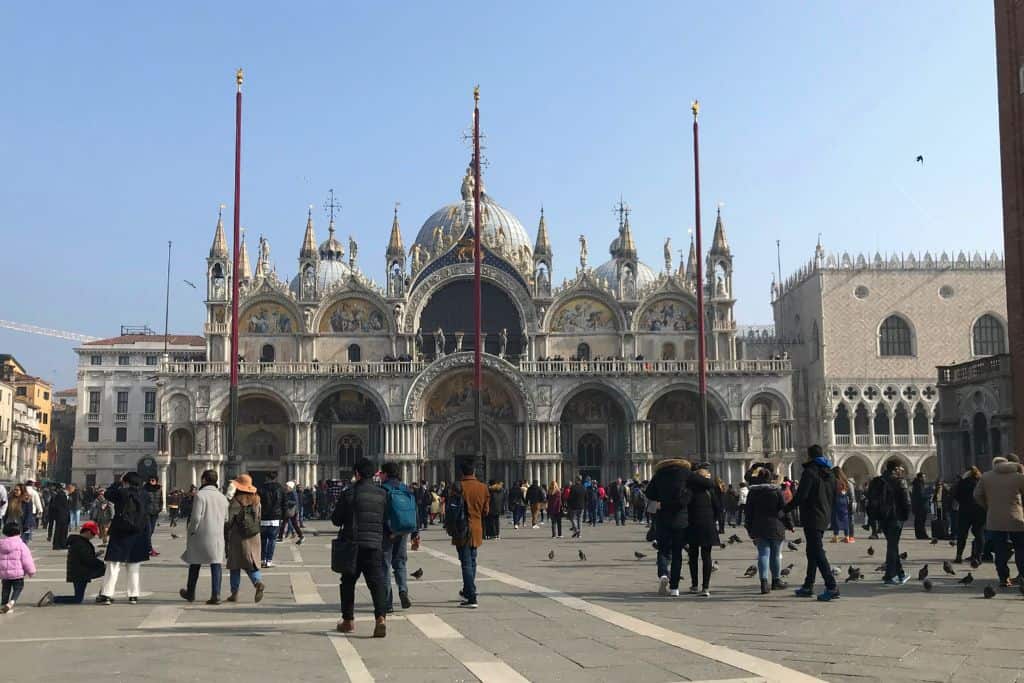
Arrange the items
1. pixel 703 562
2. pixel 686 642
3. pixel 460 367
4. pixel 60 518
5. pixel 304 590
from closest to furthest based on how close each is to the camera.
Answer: pixel 686 642 → pixel 703 562 → pixel 304 590 → pixel 60 518 → pixel 460 367

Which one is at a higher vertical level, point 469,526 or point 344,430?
point 344,430

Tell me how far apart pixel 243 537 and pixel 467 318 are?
4163cm

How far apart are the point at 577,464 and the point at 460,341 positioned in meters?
8.22

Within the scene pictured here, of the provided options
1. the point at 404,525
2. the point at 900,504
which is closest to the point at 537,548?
the point at 900,504

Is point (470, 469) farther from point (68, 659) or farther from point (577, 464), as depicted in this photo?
point (577, 464)

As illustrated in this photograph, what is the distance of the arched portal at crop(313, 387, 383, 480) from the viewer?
176ft

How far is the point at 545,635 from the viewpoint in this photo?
10.4 m

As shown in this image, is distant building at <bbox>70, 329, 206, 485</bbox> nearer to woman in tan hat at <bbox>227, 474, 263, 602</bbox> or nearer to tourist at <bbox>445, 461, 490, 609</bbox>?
woman in tan hat at <bbox>227, 474, 263, 602</bbox>

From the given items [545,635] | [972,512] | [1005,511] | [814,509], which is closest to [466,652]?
[545,635]

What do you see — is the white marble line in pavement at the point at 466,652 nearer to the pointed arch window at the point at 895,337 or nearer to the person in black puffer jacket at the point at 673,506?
the person in black puffer jacket at the point at 673,506

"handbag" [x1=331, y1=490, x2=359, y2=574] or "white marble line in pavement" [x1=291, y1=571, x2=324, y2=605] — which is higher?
"handbag" [x1=331, y1=490, x2=359, y2=574]

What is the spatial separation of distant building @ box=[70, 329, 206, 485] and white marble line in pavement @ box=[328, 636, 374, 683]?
66673 mm

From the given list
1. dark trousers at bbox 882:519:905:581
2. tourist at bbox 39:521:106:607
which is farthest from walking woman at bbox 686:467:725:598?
tourist at bbox 39:521:106:607

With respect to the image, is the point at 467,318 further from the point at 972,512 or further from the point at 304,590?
the point at 304,590
